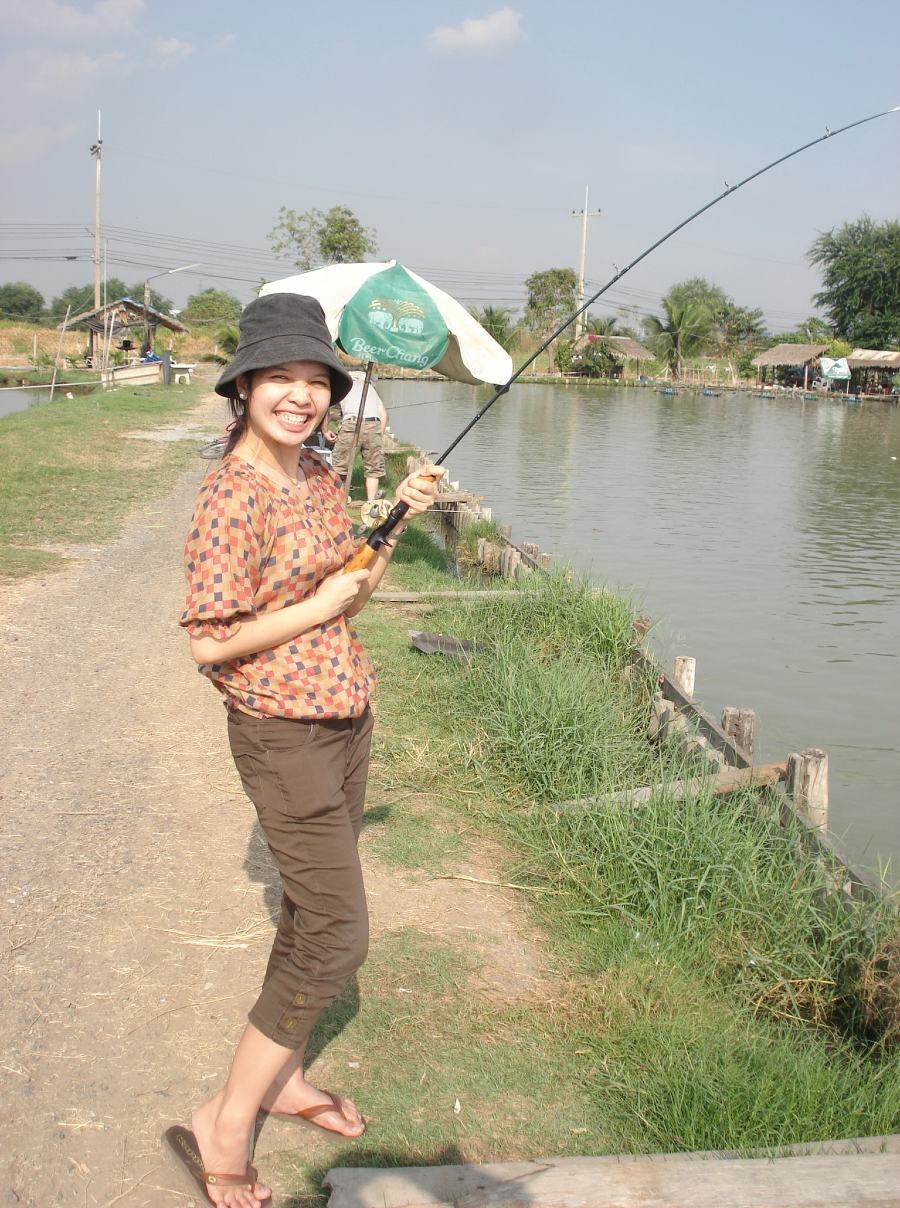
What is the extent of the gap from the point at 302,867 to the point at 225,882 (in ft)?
5.46

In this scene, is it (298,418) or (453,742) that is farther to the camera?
(453,742)

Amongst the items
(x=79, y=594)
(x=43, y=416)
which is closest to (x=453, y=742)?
(x=79, y=594)

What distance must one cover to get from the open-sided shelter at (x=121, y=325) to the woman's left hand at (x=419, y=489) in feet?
105

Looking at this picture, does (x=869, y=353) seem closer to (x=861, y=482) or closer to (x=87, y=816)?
(x=861, y=482)

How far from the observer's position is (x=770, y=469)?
23.4 m

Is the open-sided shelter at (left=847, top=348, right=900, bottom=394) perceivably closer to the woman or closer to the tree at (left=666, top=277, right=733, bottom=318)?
the tree at (left=666, top=277, right=733, bottom=318)

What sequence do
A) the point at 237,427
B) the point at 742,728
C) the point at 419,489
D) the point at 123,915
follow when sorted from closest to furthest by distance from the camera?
the point at 237,427 → the point at 419,489 → the point at 123,915 → the point at 742,728

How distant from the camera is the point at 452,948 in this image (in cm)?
352

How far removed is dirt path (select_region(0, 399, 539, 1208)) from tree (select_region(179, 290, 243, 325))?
62064 mm

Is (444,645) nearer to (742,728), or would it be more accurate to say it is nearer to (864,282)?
(742,728)

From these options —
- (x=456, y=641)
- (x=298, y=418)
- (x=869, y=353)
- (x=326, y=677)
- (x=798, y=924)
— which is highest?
(x=869, y=353)

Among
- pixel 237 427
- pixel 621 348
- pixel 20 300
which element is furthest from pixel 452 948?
pixel 20 300

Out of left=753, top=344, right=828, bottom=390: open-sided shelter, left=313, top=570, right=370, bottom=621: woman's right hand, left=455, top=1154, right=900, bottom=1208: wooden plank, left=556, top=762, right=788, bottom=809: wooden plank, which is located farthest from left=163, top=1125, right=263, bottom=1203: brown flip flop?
left=753, top=344, right=828, bottom=390: open-sided shelter

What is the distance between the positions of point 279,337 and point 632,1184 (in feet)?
6.14
